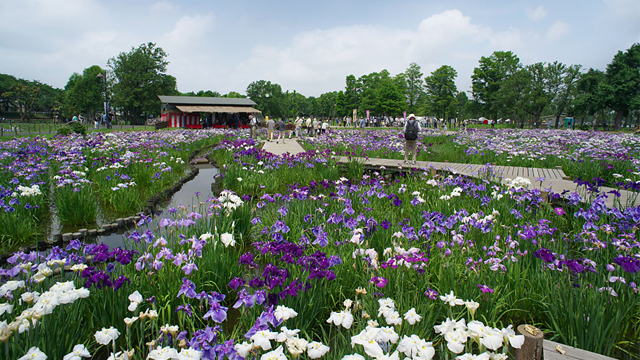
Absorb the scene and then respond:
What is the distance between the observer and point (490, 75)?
6162 centimetres

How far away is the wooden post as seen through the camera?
1.79 meters

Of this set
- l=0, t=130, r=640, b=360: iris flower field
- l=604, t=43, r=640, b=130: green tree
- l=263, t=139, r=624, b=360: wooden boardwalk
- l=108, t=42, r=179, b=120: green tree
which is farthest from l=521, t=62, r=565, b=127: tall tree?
l=108, t=42, r=179, b=120: green tree

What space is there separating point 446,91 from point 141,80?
1994 inches

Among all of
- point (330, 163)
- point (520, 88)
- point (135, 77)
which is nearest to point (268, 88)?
point (135, 77)

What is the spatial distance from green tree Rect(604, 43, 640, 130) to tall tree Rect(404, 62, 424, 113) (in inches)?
1436

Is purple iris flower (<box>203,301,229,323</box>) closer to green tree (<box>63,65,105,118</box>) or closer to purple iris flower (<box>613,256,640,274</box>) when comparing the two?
purple iris flower (<box>613,256,640,274</box>)

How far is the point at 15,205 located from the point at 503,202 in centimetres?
668

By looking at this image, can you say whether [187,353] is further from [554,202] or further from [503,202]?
[554,202]

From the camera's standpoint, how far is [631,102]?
41469mm

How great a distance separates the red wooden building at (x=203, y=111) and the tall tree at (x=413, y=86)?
137ft

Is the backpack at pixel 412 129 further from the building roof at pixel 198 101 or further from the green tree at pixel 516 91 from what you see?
the green tree at pixel 516 91

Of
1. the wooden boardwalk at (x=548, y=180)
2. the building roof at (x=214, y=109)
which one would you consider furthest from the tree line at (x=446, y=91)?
the wooden boardwalk at (x=548, y=180)

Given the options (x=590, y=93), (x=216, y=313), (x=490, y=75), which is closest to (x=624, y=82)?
(x=590, y=93)

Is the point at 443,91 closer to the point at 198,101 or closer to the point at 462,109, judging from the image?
the point at 462,109
